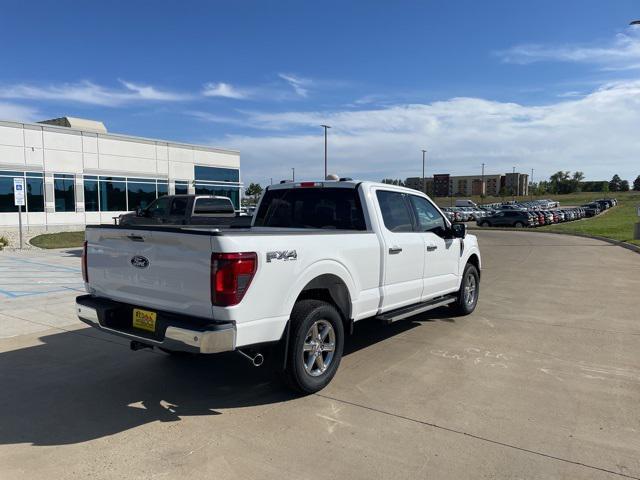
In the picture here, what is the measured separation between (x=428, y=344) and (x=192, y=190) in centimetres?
3153

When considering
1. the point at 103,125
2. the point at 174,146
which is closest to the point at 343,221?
the point at 174,146

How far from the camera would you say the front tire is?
4258 mm

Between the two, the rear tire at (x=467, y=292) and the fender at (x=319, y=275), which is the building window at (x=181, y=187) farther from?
the fender at (x=319, y=275)

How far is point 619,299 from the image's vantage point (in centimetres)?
924

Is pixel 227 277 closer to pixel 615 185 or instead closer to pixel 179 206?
pixel 179 206

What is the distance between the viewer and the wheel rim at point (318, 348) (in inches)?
176

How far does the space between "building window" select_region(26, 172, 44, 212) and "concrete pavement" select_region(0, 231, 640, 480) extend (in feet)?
72.8

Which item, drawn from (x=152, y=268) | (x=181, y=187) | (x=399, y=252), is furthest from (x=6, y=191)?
(x=399, y=252)

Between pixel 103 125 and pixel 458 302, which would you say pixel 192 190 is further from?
pixel 458 302

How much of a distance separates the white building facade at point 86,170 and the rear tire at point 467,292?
2500 centimetres

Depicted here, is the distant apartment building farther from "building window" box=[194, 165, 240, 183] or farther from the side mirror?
the side mirror

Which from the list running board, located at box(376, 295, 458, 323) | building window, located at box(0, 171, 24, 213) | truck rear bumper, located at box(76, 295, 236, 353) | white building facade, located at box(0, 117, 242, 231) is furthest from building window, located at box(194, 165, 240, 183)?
truck rear bumper, located at box(76, 295, 236, 353)

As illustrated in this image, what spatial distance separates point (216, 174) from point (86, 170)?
10.4m

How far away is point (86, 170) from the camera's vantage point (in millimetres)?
28781
